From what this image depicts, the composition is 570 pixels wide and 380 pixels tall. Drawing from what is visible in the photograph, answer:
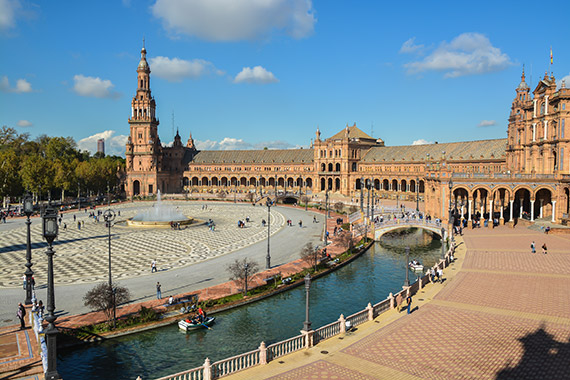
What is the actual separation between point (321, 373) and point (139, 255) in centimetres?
3222

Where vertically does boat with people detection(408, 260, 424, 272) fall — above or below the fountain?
below

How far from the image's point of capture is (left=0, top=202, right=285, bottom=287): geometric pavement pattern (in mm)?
37750

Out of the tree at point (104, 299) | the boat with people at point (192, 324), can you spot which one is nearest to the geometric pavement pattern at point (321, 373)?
the boat with people at point (192, 324)

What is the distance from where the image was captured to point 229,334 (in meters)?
26.2

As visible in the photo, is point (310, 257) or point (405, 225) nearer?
point (310, 257)

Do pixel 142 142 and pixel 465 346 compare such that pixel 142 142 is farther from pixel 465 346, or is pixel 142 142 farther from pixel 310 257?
pixel 465 346

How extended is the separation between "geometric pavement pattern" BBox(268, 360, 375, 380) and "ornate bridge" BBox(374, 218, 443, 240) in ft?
133

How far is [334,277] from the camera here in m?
39.9

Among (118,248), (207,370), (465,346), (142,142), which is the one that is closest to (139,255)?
(118,248)

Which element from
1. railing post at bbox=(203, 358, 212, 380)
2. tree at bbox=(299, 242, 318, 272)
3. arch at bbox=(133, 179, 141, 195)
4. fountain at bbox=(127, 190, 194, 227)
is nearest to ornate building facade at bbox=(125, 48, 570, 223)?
arch at bbox=(133, 179, 141, 195)

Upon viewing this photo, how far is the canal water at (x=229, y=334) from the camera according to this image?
72.5ft

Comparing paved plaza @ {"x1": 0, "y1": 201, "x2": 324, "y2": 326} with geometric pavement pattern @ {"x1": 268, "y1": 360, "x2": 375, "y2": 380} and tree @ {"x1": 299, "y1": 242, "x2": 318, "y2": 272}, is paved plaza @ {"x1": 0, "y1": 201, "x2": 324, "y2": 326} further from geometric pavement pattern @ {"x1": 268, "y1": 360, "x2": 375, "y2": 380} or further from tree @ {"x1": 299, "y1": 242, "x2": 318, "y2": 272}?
geometric pavement pattern @ {"x1": 268, "y1": 360, "x2": 375, "y2": 380}

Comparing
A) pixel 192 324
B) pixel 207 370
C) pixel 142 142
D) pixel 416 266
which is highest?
pixel 142 142

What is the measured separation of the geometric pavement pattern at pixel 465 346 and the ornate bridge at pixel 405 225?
31458 millimetres
